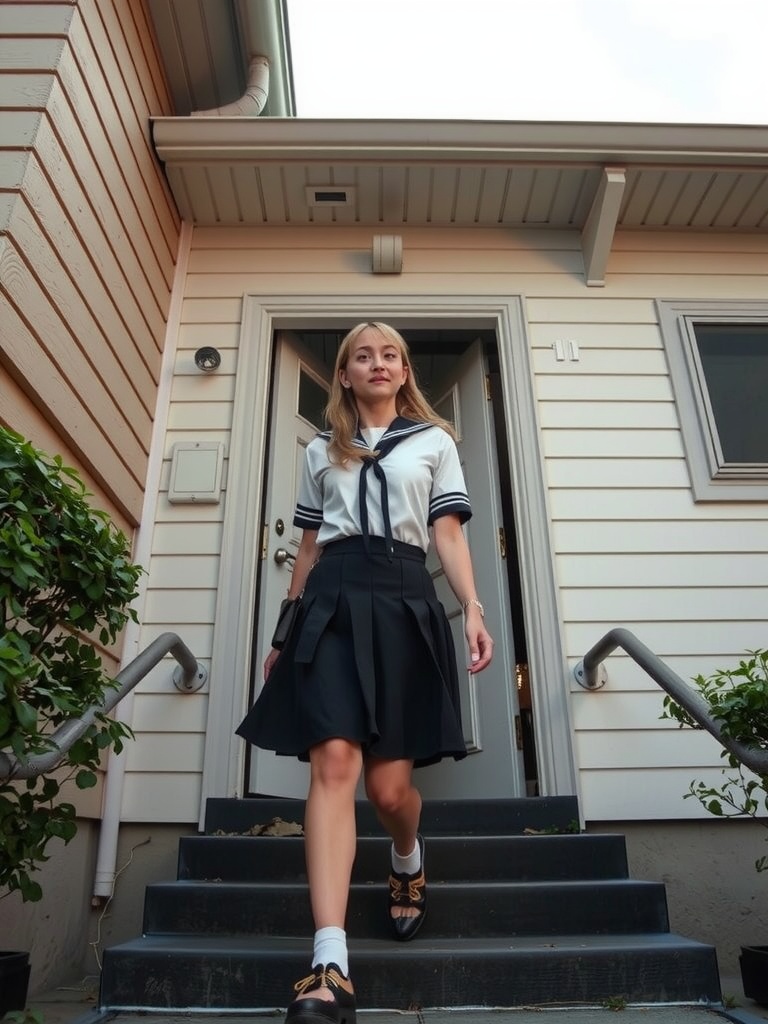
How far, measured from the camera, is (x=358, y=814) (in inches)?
101

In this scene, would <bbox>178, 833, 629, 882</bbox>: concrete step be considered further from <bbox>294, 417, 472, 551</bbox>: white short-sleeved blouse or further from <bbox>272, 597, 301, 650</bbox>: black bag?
<bbox>294, 417, 472, 551</bbox>: white short-sleeved blouse

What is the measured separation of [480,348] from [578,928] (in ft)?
8.73

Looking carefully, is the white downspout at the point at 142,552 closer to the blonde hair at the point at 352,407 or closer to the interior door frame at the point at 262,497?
the interior door frame at the point at 262,497

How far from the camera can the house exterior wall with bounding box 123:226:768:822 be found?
284cm

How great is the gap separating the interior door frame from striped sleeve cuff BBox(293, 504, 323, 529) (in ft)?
3.81

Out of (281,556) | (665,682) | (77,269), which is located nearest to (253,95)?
(77,269)

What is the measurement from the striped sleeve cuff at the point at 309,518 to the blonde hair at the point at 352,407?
0.55ft

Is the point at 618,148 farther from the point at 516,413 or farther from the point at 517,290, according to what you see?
the point at 516,413

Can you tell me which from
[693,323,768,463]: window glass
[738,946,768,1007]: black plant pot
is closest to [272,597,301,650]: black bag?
[738,946,768,1007]: black plant pot

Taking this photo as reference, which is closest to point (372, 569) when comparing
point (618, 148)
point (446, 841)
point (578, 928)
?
point (446, 841)

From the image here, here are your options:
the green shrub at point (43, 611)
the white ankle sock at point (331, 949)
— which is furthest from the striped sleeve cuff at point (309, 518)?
the white ankle sock at point (331, 949)

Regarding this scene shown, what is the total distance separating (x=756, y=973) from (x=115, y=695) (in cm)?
189

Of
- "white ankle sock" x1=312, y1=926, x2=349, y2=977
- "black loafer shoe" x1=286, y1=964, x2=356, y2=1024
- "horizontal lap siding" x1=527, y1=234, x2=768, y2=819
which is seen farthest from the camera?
"horizontal lap siding" x1=527, y1=234, x2=768, y2=819

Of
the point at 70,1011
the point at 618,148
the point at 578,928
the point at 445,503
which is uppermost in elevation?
the point at 618,148
